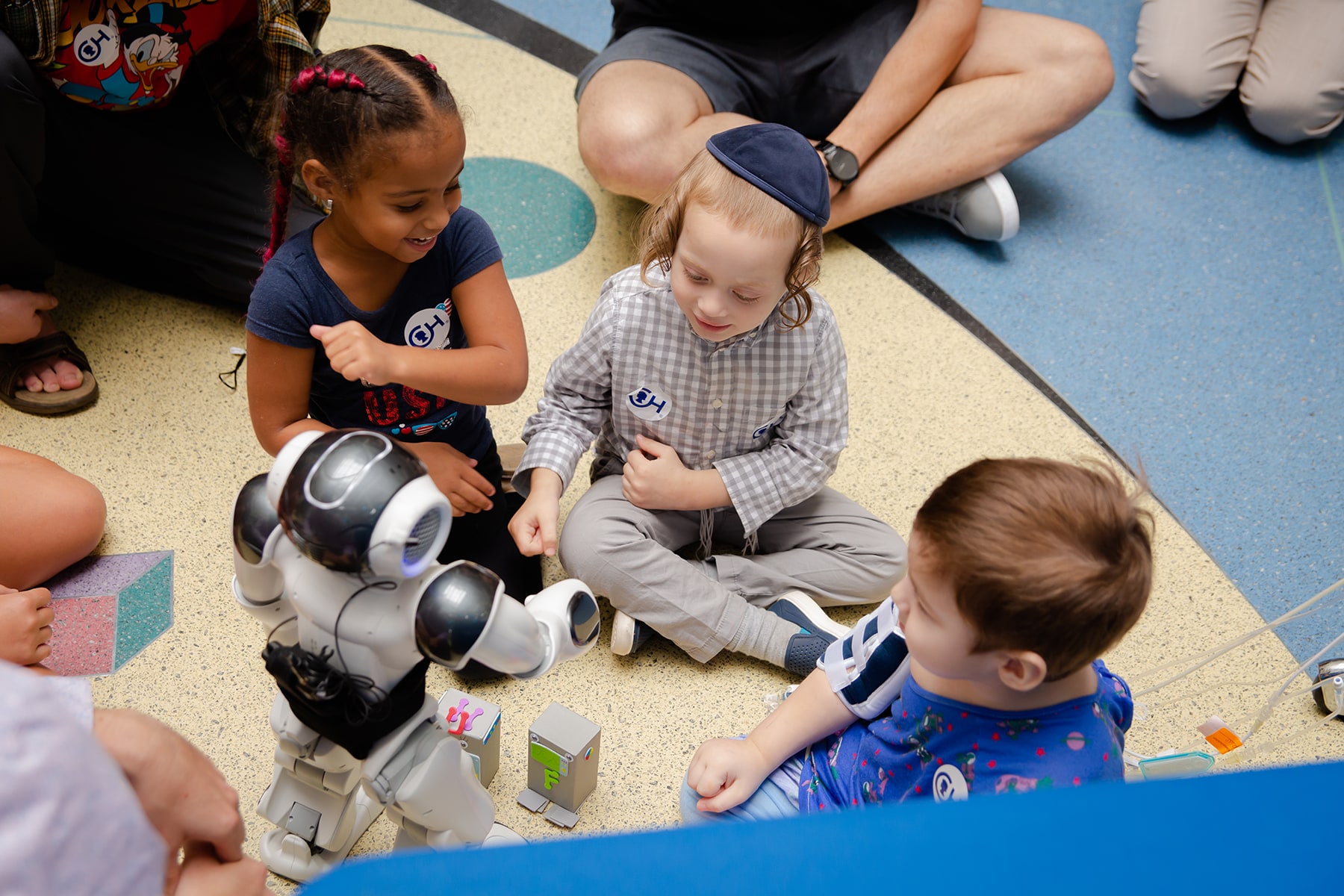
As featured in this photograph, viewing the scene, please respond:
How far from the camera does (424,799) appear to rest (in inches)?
32.4

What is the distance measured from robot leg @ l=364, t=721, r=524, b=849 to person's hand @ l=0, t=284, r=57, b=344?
94 centimetres

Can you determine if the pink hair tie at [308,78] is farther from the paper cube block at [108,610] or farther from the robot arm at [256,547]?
the paper cube block at [108,610]

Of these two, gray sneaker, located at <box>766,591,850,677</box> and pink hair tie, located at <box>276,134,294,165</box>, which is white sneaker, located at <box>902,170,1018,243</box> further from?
pink hair tie, located at <box>276,134,294,165</box>

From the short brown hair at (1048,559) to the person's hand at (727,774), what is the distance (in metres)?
0.34

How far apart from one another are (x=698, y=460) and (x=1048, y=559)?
1.83 feet

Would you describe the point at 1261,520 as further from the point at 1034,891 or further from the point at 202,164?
the point at 202,164

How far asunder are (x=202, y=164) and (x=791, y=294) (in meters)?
0.94

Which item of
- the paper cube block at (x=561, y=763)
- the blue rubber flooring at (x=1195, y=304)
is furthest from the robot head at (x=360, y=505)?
the blue rubber flooring at (x=1195, y=304)

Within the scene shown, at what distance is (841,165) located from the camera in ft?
5.39

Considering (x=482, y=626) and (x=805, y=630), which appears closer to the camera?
(x=482, y=626)

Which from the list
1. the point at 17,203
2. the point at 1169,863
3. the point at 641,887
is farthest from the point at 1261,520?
the point at 17,203

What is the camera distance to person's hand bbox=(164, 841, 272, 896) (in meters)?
0.69

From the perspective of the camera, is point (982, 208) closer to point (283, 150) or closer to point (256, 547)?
point (283, 150)

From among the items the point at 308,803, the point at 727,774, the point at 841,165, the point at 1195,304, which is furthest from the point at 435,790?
the point at 1195,304
